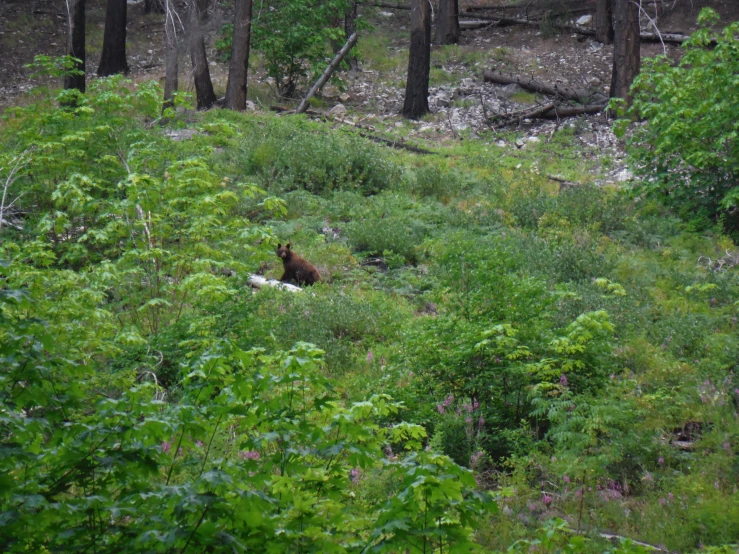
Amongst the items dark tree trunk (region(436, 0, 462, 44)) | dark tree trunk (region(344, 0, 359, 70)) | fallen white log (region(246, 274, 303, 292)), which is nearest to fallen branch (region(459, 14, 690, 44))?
dark tree trunk (region(436, 0, 462, 44))

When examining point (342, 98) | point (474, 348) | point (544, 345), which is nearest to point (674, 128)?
point (544, 345)

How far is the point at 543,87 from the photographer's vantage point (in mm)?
22500

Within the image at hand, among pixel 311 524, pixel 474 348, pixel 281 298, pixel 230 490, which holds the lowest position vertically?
pixel 281 298

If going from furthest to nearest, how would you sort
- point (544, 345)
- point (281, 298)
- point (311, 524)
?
point (281, 298) → point (544, 345) → point (311, 524)

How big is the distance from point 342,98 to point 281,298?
14970mm

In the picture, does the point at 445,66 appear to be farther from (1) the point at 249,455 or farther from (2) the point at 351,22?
(1) the point at 249,455

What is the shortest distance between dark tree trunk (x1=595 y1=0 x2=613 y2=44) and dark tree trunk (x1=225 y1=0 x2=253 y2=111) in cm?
1287

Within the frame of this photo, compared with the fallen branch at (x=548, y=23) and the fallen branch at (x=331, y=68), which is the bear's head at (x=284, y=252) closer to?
the fallen branch at (x=331, y=68)

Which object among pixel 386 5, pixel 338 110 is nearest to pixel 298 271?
pixel 338 110

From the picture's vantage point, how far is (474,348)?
6191 millimetres

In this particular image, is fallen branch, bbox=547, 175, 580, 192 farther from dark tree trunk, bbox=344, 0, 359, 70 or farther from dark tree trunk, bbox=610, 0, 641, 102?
dark tree trunk, bbox=344, 0, 359, 70

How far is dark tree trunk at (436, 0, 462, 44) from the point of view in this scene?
28453 mm

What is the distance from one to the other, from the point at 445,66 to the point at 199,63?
9.17 metres

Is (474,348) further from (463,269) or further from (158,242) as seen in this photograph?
(158,242)
